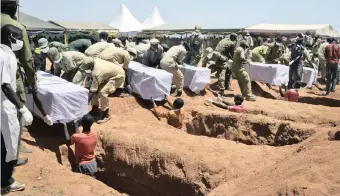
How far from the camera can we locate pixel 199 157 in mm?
5250

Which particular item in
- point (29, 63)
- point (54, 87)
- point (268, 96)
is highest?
point (29, 63)

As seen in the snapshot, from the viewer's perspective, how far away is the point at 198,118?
26.1 ft

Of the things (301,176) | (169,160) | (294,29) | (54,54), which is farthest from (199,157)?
(294,29)

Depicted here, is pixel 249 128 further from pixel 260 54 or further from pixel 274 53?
pixel 274 53

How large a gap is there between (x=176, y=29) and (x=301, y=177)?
21.4 m

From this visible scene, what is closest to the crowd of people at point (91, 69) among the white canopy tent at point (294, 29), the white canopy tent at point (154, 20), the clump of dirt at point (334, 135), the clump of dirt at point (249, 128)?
the clump of dirt at point (249, 128)

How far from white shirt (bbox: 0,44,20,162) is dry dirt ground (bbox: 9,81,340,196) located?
2.55 feet

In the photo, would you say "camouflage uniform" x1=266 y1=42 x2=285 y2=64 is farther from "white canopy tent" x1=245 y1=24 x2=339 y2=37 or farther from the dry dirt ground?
"white canopy tent" x1=245 y1=24 x2=339 y2=37

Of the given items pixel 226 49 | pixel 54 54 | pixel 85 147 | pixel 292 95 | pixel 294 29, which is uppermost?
pixel 294 29

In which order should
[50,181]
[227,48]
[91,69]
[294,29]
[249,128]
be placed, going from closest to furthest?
[50,181] → [91,69] → [249,128] → [227,48] → [294,29]

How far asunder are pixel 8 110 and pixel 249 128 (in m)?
4.69

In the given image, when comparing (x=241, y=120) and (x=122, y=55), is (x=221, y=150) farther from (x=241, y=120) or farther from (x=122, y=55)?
(x=122, y=55)

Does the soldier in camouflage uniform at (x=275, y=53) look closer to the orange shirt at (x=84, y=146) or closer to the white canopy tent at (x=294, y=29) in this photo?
the white canopy tent at (x=294, y=29)

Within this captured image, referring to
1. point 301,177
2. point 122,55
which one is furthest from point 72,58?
→ point 301,177
